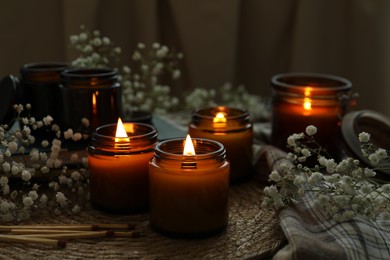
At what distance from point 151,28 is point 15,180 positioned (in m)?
0.89

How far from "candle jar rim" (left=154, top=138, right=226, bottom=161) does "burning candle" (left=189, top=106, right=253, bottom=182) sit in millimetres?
167

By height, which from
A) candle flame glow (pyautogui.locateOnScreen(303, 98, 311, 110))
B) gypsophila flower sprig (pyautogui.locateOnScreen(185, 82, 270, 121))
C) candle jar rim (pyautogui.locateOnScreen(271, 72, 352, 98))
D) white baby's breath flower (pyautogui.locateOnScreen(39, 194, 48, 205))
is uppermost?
→ candle jar rim (pyautogui.locateOnScreen(271, 72, 352, 98))

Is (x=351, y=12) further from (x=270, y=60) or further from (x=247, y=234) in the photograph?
(x=247, y=234)

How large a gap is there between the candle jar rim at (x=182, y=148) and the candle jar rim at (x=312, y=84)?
332 millimetres

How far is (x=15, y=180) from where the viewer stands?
108 cm

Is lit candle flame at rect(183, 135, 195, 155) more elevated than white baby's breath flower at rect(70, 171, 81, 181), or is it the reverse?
lit candle flame at rect(183, 135, 195, 155)

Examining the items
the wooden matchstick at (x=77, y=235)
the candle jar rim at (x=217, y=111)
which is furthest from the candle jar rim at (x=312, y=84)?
the wooden matchstick at (x=77, y=235)

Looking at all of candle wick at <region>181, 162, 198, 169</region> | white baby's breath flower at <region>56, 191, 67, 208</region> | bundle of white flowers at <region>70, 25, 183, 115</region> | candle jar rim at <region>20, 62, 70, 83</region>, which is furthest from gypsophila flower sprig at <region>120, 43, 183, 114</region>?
candle wick at <region>181, 162, 198, 169</region>

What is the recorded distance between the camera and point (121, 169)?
961 millimetres

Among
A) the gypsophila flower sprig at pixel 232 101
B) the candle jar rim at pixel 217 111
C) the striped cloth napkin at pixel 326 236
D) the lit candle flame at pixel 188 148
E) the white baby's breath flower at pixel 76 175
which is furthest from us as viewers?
the gypsophila flower sprig at pixel 232 101

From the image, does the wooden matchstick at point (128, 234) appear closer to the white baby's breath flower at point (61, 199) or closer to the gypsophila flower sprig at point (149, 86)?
the white baby's breath flower at point (61, 199)

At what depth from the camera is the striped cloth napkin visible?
0.80 m

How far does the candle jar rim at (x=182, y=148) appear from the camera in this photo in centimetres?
87

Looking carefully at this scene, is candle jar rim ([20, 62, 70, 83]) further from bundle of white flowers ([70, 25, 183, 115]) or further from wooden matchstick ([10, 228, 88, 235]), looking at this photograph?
wooden matchstick ([10, 228, 88, 235])
